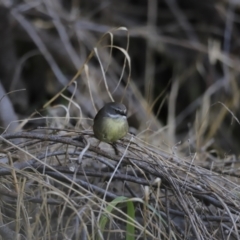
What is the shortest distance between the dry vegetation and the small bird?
4 centimetres

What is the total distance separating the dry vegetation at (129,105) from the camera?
7.55 ft

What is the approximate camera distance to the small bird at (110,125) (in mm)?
2443

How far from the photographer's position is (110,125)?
244 centimetres

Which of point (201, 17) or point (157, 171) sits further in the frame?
point (201, 17)

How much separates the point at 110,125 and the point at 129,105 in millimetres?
2050

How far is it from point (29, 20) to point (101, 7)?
560 mm

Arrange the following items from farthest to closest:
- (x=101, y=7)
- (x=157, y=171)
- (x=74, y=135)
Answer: (x=101, y=7) < (x=74, y=135) < (x=157, y=171)

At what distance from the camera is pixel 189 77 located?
230 inches

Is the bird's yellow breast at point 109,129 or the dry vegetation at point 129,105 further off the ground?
the bird's yellow breast at point 109,129

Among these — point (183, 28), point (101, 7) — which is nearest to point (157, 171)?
point (101, 7)

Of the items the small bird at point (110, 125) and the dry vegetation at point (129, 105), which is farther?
the small bird at point (110, 125)

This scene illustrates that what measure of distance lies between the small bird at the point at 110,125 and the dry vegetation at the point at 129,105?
4 centimetres

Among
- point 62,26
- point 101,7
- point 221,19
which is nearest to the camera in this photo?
point 62,26

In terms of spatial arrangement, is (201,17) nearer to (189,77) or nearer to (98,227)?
(189,77)
